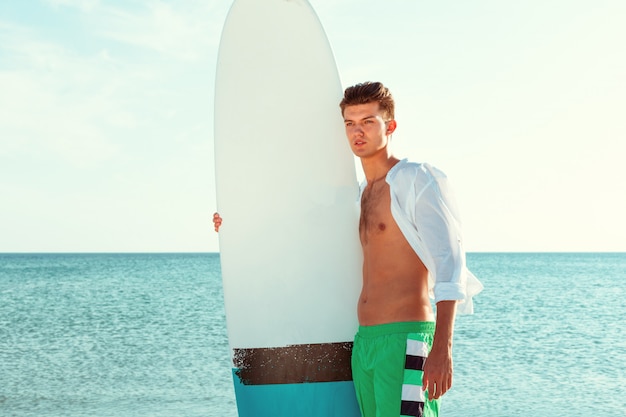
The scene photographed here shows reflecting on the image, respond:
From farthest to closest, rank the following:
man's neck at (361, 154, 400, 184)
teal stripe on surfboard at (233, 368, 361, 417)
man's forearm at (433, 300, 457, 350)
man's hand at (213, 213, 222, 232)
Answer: man's hand at (213, 213, 222, 232), teal stripe on surfboard at (233, 368, 361, 417), man's neck at (361, 154, 400, 184), man's forearm at (433, 300, 457, 350)

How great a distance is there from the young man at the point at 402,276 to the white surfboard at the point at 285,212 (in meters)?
0.42

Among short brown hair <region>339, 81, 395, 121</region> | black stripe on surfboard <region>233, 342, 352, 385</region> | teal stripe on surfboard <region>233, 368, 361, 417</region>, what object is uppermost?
short brown hair <region>339, 81, 395, 121</region>

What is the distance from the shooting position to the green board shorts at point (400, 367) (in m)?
2.19

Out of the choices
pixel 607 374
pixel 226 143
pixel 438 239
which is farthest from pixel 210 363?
pixel 438 239

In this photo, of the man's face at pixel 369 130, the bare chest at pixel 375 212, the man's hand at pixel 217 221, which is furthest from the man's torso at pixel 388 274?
the man's hand at pixel 217 221

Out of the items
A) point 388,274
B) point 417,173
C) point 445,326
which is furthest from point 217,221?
point 445,326

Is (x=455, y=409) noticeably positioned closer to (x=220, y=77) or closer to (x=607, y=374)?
(x=607, y=374)

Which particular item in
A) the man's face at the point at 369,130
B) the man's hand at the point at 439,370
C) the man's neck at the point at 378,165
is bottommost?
the man's hand at the point at 439,370

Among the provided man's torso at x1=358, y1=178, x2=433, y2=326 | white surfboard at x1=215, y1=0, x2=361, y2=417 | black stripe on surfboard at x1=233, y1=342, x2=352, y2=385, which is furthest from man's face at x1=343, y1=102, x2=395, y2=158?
black stripe on surfboard at x1=233, y1=342, x2=352, y2=385

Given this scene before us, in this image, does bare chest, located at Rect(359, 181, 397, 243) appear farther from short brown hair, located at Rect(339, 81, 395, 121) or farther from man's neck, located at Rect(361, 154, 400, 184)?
short brown hair, located at Rect(339, 81, 395, 121)

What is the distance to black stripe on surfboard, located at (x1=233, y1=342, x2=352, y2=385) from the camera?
281 centimetres

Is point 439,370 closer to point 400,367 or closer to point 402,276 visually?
point 400,367

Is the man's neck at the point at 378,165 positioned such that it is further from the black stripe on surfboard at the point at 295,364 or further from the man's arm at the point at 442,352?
the black stripe on surfboard at the point at 295,364

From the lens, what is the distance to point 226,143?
3.18 m
